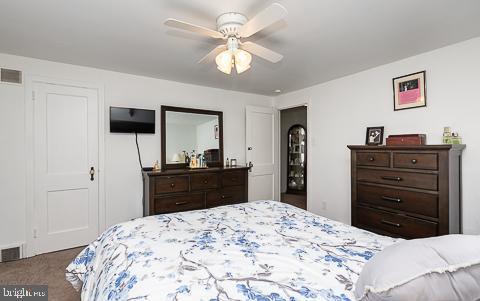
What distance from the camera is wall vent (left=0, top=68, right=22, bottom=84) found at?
8.67 ft

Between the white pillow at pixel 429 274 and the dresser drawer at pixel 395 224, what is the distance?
184 cm

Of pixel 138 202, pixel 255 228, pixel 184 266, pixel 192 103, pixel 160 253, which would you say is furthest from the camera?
pixel 192 103

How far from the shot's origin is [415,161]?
2322 millimetres

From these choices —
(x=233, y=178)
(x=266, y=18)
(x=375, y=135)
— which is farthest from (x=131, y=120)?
(x=375, y=135)

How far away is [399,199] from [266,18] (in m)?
2.22

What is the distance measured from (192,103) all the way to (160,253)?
2.98 meters

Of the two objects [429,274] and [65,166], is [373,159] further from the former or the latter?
[65,166]

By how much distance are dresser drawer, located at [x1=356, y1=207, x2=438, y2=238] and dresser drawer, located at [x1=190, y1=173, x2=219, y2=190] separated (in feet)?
6.39

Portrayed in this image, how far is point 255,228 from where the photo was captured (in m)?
1.68

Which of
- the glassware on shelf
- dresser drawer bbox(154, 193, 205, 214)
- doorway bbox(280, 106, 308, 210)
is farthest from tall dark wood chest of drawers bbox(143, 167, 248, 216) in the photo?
the glassware on shelf

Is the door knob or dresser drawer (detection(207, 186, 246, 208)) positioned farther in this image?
dresser drawer (detection(207, 186, 246, 208))

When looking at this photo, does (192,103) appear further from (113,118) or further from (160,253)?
(160,253)

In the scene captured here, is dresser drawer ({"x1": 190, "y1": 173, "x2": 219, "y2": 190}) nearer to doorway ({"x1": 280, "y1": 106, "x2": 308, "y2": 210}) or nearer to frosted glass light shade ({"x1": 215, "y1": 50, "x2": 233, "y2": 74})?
frosted glass light shade ({"x1": 215, "y1": 50, "x2": 233, "y2": 74})

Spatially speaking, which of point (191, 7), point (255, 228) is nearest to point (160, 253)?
point (255, 228)
